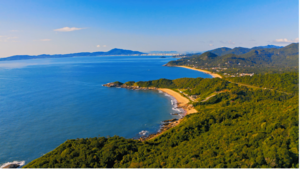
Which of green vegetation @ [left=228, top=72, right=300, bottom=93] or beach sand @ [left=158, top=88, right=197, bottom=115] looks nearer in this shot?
beach sand @ [left=158, top=88, right=197, bottom=115]

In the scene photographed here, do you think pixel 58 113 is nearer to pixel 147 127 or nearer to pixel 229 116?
pixel 147 127

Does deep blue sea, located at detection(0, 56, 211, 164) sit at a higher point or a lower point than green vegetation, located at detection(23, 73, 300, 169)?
lower

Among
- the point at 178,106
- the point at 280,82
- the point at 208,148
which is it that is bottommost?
the point at 178,106

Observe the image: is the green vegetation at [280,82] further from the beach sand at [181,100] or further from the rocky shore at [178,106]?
the rocky shore at [178,106]

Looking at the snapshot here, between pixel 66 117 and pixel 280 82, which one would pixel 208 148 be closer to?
pixel 66 117

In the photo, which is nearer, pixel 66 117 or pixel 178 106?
pixel 66 117

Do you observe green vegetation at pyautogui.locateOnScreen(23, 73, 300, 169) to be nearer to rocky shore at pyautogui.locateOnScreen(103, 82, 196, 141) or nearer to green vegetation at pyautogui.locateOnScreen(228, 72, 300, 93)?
rocky shore at pyautogui.locateOnScreen(103, 82, 196, 141)

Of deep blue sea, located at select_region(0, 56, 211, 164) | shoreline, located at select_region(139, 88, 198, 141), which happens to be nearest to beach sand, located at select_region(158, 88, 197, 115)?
shoreline, located at select_region(139, 88, 198, 141)

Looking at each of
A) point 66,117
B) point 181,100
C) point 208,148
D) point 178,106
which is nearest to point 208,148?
point 208,148

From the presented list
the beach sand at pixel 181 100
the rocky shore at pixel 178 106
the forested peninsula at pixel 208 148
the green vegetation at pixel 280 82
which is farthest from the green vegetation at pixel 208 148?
the green vegetation at pixel 280 82

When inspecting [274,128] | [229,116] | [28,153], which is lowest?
[28,153]

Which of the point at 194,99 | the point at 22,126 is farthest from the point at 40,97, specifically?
the point at 194,99
